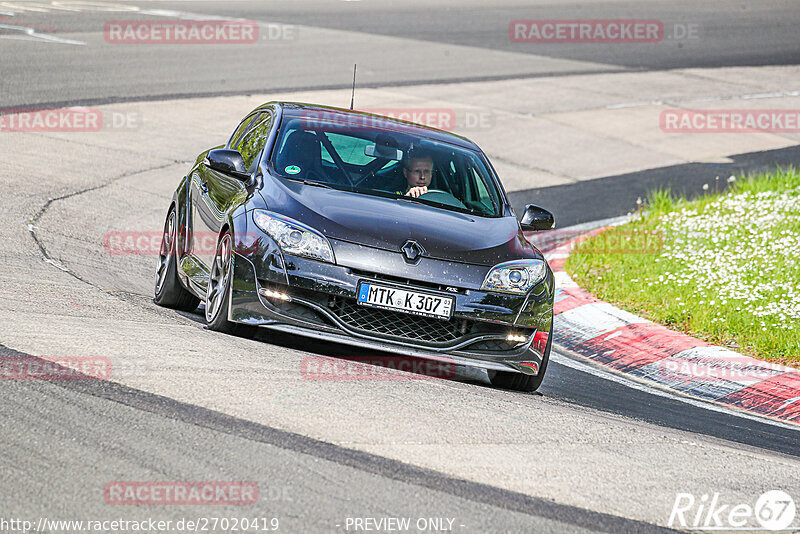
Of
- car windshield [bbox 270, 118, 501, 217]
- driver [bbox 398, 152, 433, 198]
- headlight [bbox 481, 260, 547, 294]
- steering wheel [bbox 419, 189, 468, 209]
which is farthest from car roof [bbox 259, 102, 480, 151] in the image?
headlight [bbox 481, 260, 547, 294]

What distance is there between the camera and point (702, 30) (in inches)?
1156

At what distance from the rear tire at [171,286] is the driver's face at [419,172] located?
176 cm

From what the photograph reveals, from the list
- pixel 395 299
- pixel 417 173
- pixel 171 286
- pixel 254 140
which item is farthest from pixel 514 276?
pixel 171 286

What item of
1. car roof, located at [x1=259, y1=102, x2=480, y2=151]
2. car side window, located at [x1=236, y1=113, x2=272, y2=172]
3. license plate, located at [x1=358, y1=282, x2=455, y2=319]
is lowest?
license plate, located at [x1=358, y1=282, x2=455, y2=319]

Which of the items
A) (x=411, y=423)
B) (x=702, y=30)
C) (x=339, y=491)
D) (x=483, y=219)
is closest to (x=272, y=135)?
(x=483, y=219)

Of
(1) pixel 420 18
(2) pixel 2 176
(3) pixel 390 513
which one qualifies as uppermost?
(1) pixel 420 18

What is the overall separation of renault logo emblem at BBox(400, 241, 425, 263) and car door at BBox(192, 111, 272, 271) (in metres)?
1.18

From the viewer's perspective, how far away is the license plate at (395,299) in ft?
20.9

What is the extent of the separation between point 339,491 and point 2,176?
837 centimetres

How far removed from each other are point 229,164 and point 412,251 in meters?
1.55

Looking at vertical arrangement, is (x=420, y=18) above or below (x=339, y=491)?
above

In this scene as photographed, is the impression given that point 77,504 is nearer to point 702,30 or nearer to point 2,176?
point 2,176

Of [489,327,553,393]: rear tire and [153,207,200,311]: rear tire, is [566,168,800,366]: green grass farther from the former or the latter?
[153,207,200,311]: rear tire

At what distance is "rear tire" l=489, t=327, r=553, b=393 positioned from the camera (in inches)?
275
